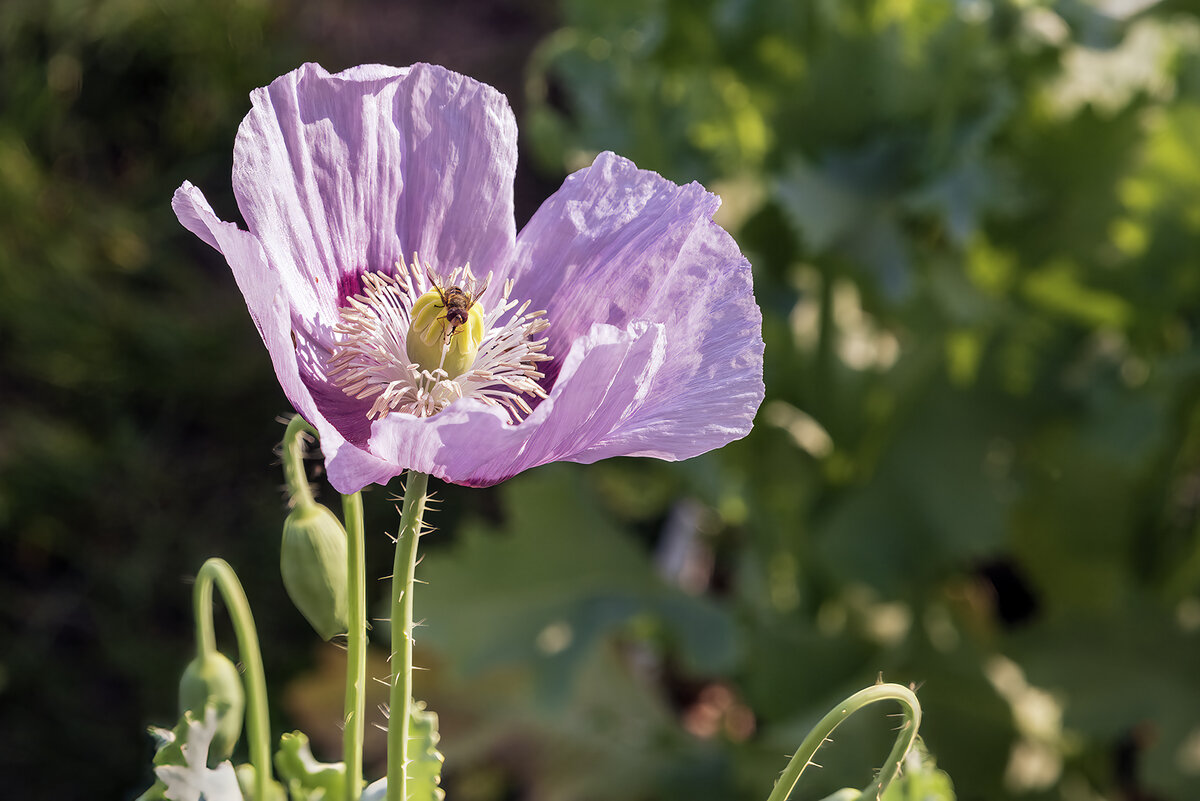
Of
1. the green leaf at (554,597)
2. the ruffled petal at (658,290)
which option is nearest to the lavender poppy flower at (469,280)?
the ruffled petal at (658,290)

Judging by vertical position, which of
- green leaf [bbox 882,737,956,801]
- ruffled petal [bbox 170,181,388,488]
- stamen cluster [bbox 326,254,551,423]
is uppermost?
ruffled petal [bbox 170,181,388,488]

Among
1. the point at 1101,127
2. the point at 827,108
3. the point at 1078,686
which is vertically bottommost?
the point at 1078,686

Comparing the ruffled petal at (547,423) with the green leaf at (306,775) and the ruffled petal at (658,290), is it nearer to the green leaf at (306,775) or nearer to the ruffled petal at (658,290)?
the ruffled petal at (658,290)

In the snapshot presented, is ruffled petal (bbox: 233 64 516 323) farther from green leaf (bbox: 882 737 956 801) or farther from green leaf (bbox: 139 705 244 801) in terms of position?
green leaf (bbox: 882 737 956 801)

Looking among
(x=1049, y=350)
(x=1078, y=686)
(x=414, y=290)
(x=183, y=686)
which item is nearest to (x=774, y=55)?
(x=1049, y=350)

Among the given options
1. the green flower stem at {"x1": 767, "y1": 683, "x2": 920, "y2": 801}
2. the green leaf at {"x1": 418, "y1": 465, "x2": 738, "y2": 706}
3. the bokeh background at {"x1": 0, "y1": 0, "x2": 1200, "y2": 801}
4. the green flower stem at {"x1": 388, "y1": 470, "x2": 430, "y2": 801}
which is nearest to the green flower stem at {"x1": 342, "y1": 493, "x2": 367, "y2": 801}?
the green flower stem at {"x1": 388, "y1": 470, "x2": 430, "y2": 801}

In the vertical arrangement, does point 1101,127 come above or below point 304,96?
below

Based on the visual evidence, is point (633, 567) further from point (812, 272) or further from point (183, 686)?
point (183, 686)
